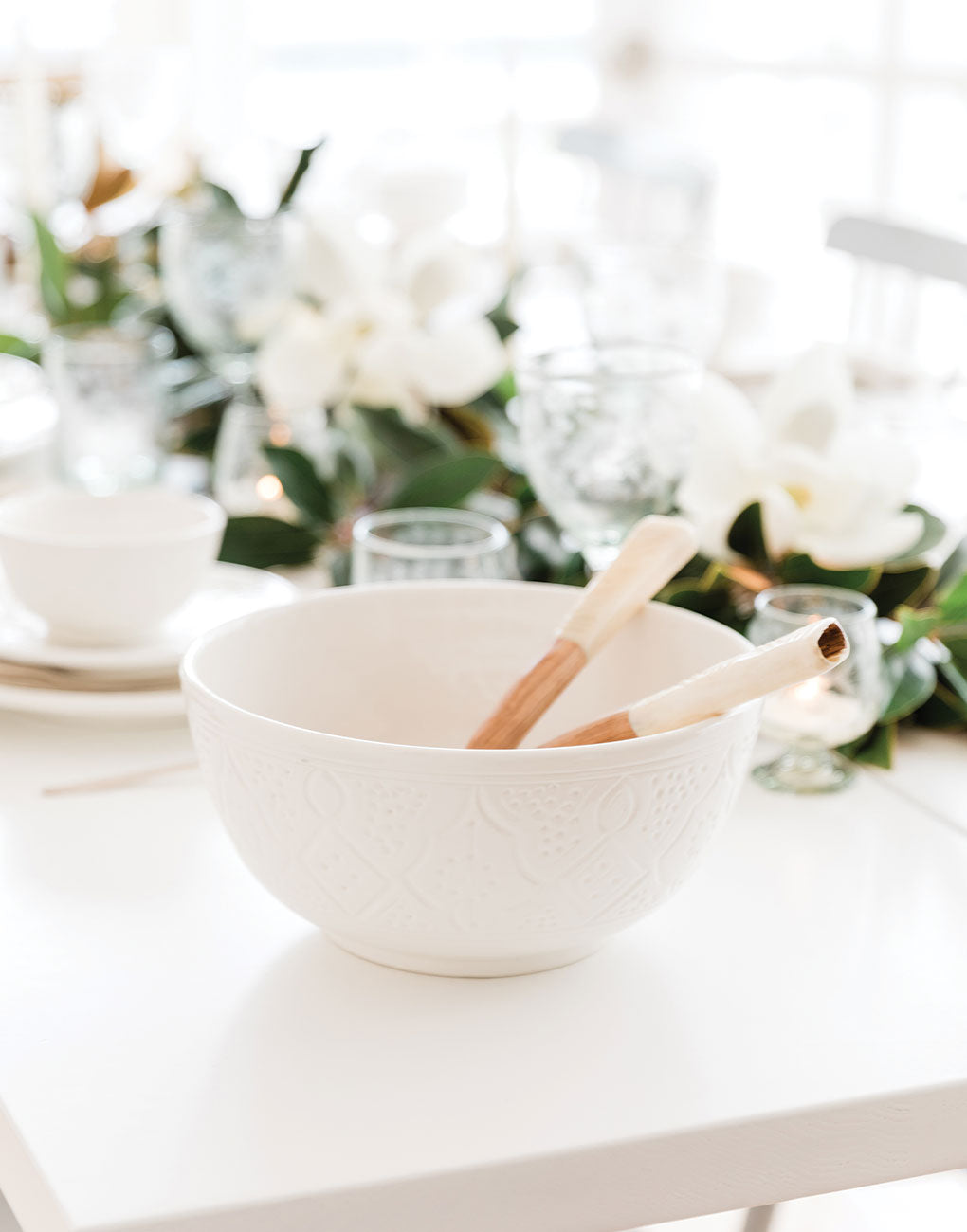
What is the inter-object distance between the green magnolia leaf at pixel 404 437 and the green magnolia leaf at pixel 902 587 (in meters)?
0.43

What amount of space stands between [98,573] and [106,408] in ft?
1.69

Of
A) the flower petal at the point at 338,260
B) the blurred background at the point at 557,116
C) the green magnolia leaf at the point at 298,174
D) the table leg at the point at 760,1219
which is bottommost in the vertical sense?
the table leg at the point at 760,1219

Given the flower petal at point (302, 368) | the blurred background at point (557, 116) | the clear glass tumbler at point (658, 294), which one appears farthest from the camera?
the blurred background at point (557, 116)

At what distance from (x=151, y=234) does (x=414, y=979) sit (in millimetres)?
1378

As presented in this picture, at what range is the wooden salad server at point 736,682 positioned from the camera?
53 cm

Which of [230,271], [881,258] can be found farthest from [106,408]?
[881,258]

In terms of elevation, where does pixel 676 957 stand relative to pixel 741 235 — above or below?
above

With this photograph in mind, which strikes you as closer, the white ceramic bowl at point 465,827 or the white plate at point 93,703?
the white ceramic bowl at point 465,827

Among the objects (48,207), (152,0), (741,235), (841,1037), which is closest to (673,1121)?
(841,1037)

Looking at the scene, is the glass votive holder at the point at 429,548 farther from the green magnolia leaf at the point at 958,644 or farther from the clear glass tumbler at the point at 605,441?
the green magnolia leaf at the point at 958,644

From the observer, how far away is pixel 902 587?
0.90 m

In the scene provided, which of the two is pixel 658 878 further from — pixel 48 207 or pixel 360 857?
pixel 48 207

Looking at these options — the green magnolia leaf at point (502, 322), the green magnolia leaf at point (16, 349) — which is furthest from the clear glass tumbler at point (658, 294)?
the green magnolia leaf at point (16, 349)

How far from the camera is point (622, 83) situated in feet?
15.6
